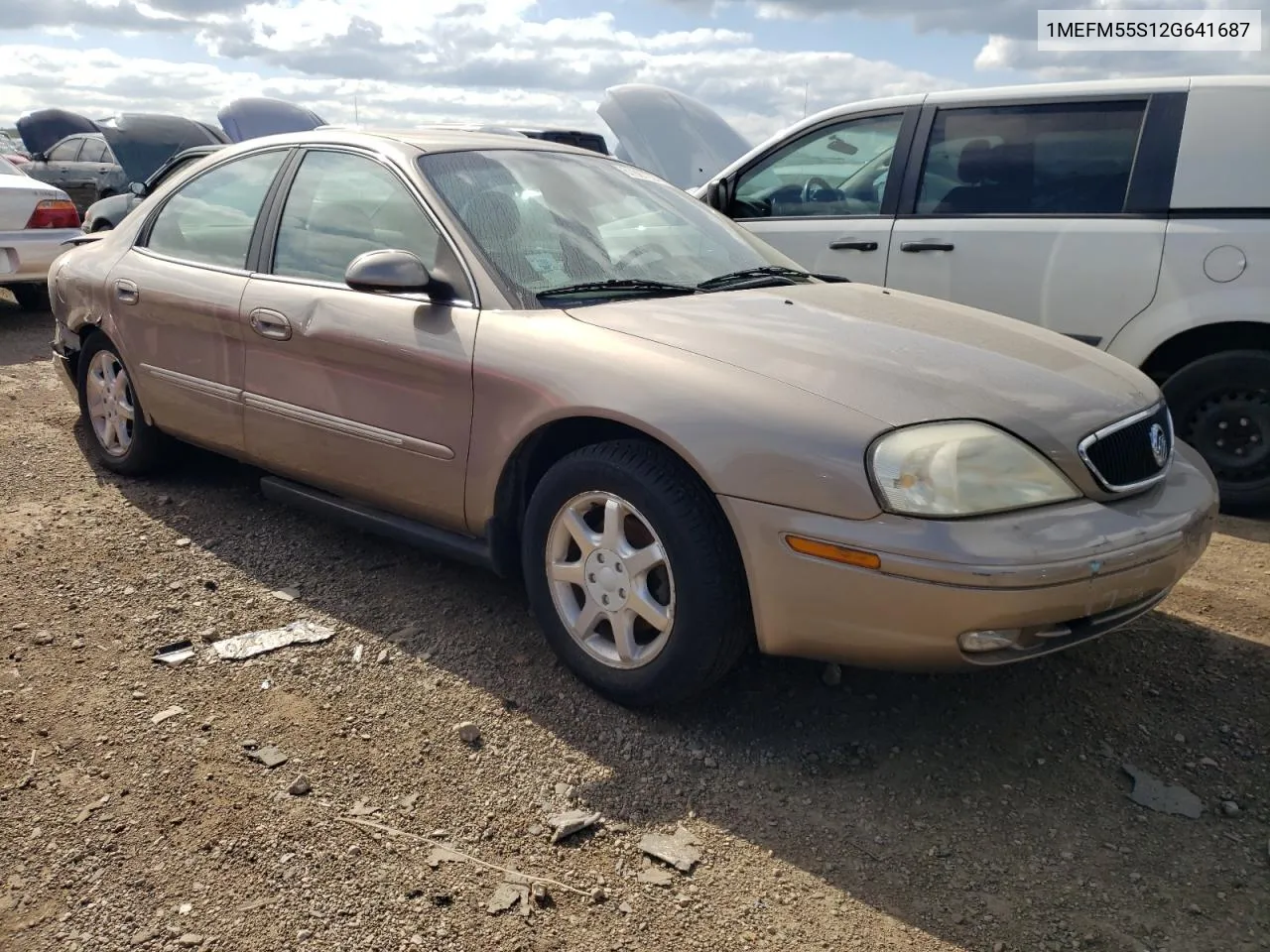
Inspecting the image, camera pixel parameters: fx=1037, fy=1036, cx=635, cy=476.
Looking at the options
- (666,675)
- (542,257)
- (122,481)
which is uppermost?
(542,257)

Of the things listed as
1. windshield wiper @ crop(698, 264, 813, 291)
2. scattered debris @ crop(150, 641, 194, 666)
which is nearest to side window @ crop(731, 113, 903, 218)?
windshield wiper @ crop(698, 264, 813, 291)

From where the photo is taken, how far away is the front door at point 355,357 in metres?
3.10

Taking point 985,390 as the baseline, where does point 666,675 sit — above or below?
below

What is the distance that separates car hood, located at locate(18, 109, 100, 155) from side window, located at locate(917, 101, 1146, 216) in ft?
63.5

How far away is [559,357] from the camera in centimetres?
281

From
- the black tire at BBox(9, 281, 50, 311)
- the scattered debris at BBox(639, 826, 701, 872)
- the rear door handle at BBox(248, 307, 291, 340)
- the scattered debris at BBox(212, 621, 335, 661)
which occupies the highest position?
the rear door handle at BBox(248, 307, 291, 340)

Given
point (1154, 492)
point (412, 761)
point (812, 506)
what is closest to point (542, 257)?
point (812, 506)

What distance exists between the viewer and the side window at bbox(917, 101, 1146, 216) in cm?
465

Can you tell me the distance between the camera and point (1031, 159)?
4.88 metres

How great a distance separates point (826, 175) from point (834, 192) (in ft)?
0.43

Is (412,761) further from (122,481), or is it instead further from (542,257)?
(122,481)

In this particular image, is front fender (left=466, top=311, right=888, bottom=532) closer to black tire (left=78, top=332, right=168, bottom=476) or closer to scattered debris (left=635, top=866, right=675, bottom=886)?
scattered debris (left=635, top=866, right=675, bottom=886)

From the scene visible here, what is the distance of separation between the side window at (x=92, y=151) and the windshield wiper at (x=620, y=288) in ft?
50.0

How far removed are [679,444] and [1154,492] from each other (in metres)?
1.26
